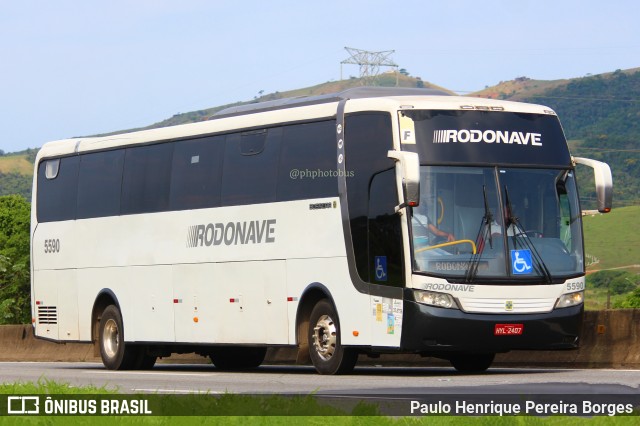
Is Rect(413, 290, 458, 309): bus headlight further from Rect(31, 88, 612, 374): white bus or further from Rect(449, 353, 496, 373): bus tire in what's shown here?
Rect(449, 353, 496, 373): bus tire

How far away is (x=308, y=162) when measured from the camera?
19.3m

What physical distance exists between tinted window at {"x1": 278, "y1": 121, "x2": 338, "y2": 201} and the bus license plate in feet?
9.54

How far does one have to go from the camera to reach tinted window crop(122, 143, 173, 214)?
74.7ft

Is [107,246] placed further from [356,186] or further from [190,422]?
[190,422]

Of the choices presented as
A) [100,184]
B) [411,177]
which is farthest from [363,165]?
[100,184]

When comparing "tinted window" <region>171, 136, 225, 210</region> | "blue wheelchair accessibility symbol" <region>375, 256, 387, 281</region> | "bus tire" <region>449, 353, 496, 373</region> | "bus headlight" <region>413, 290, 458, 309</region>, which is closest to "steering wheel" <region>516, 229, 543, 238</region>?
"bus headlight" <region>413, 290, 458, 309</region>

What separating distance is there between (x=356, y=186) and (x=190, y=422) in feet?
28.6

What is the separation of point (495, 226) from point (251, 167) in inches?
173

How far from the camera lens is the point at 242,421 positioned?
9.89m

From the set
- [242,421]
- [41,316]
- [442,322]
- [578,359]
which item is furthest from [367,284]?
[41,316]

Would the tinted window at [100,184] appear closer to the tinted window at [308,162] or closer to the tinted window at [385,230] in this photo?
the tinted window at [308,162]

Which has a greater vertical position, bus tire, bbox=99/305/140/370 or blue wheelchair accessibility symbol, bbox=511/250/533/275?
blue wheelchair accessibility symbol, bbox=511/250/533/275

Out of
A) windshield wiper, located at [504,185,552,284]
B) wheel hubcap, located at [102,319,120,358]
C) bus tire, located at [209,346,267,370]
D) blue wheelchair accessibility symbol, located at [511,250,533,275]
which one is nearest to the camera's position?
blue wheelchair accessibility symbol, located at [511,250,533,275]

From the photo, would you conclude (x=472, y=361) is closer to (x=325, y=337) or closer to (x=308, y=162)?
(x=325, y=337)
